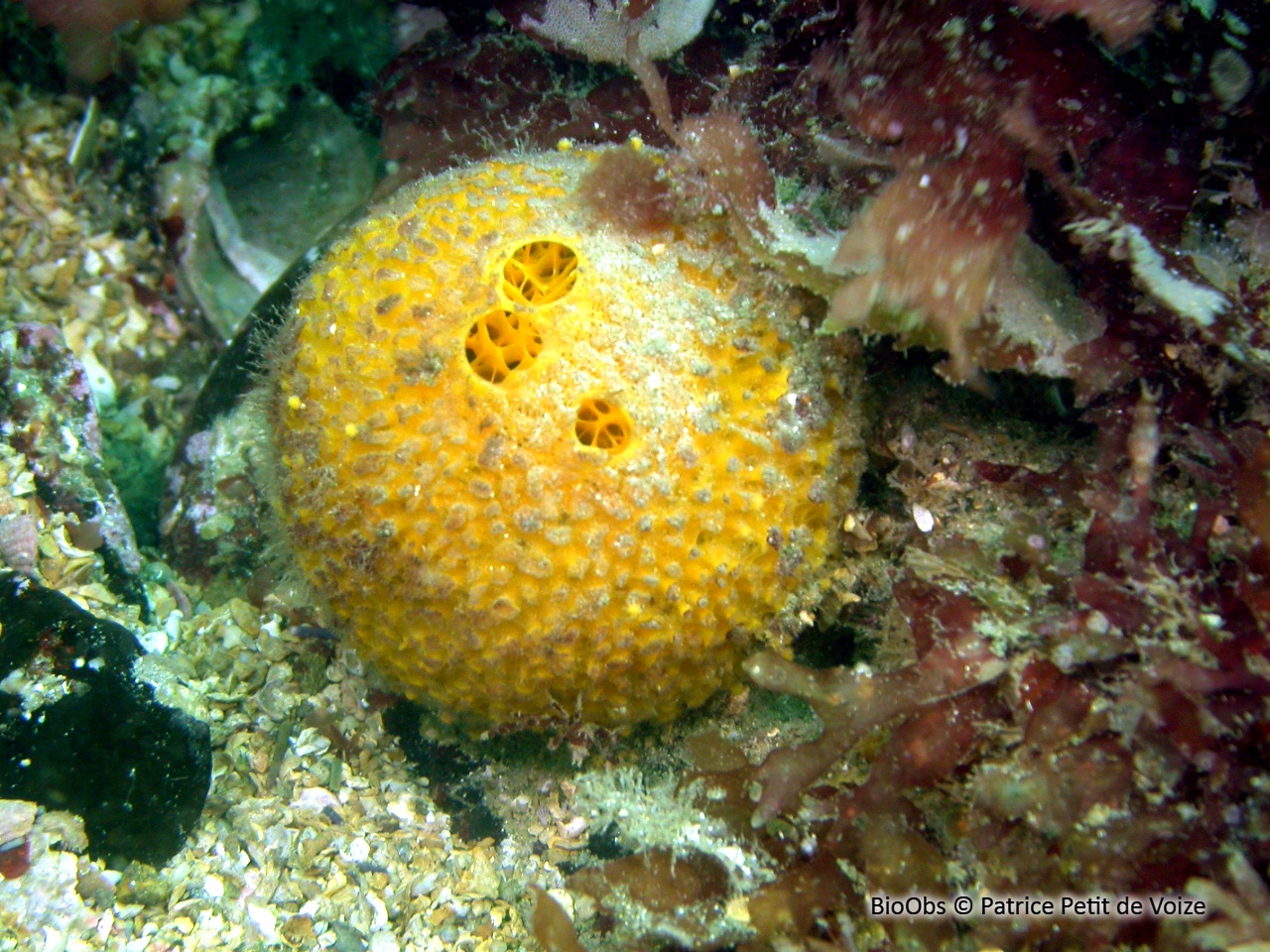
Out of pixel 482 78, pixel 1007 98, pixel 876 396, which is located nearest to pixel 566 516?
pixel 876 396

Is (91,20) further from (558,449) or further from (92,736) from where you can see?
(558,449)

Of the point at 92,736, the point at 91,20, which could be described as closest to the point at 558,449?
the point at 92,736

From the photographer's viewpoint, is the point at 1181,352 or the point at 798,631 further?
the point at 798,631

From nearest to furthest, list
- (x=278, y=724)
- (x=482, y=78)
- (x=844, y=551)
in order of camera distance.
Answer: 1. (x=844, y=551)
2. (x=278, y=724)
3. (x=482, y=78)

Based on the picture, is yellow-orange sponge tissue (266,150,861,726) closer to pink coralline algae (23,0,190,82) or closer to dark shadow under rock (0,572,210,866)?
dark shadow under rock (0,572,210,866)

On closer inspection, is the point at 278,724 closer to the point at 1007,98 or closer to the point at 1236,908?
the point at 1236,908

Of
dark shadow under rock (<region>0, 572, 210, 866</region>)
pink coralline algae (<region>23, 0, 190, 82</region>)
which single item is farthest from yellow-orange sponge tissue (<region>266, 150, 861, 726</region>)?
pink coralline algae (<region>23, 0, 190, 82</region>)

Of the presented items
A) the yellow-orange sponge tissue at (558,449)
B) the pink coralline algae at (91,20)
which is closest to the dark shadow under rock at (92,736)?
the yellow-orange sponge tissue at (558,449)

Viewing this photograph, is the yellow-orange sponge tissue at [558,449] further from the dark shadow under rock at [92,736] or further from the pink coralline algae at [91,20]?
the pink coralline algae at [91,20]
